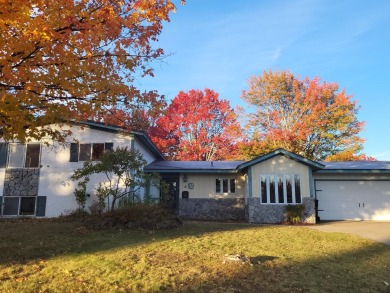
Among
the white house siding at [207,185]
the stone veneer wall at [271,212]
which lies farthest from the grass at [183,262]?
the white house siding at [207,185]

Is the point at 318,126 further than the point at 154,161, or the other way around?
the point at 318,126

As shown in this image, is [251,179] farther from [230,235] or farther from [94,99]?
[94,99]

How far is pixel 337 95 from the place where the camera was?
30422 mm

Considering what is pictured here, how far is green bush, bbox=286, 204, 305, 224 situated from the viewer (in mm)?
16531

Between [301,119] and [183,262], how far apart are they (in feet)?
82.1

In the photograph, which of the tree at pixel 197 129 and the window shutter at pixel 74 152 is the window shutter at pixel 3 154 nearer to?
the window shutter at pixel 74 152

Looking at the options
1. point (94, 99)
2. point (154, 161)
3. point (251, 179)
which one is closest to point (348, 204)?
point (251, 179)

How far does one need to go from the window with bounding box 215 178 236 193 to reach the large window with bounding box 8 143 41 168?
1005 centimetres

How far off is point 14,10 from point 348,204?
18.6 meters

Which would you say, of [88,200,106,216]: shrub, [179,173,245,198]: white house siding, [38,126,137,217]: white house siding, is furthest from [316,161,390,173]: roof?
[88,200,106,216]: shrub

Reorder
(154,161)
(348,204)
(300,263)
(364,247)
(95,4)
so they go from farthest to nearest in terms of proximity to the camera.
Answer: (154,161), (348,204), (364,247), (300,263), (95,4)

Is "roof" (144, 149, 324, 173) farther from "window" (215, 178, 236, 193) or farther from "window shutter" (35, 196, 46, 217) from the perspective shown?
"window shutter" (35, 196, 46, 217)

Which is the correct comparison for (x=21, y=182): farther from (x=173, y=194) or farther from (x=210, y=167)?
(x=210, y=167)

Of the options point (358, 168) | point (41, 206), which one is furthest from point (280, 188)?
point (41, 206)
